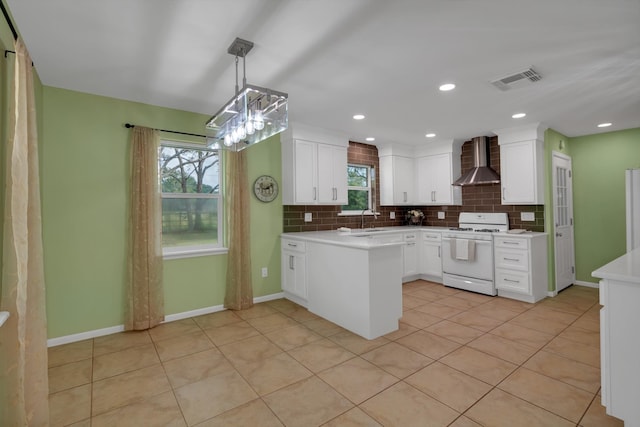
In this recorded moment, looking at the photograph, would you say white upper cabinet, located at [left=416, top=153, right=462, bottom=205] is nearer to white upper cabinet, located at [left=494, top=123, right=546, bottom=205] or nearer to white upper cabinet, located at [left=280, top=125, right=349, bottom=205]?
white upper cabinet, located at [left=494, top=123, right=546, bottom=205]

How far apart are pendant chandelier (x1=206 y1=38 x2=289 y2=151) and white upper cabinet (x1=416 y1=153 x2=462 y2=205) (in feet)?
12.4

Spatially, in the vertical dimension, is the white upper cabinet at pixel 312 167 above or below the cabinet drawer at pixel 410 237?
above

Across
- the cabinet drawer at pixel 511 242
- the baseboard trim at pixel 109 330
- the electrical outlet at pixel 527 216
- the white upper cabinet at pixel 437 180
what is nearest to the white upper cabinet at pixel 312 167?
the baseboard trim at pixel 109 330

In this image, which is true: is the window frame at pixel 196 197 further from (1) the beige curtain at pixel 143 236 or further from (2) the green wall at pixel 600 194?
(2) the green wall at pixel 600 194

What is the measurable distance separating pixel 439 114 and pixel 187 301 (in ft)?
12.3

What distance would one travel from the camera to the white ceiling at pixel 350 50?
5.90 ft

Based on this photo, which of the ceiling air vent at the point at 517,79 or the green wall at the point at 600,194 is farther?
the green wall at the point at 600,194

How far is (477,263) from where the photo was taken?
442 centimetres

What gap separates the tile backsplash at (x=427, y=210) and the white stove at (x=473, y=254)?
7.4 inches

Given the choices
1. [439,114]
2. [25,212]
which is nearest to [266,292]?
[25,212]

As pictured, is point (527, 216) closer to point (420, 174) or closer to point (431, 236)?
point (431, 236)

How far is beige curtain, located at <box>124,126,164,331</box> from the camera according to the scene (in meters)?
3.19

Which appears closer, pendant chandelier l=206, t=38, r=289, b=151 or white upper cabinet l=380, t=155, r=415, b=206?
pendant chandelier l=206, t=38, r=289, b=151

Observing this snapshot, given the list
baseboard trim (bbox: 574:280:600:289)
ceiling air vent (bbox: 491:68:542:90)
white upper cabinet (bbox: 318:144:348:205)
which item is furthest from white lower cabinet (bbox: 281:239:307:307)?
baseboard trim (bbox: 574:280:600:289)
